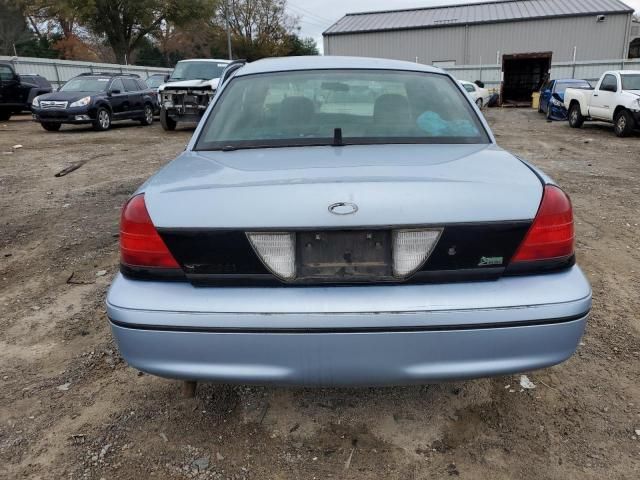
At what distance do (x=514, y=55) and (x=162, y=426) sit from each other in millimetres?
35871

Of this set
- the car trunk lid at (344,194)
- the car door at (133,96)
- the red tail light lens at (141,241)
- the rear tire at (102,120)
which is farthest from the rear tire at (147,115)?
the red tail light lens at (141,241)

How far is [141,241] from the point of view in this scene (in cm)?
197

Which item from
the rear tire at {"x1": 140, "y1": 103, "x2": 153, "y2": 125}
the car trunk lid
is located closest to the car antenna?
the car trunk lid

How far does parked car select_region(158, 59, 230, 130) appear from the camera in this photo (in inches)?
545

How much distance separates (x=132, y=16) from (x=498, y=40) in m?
26.1

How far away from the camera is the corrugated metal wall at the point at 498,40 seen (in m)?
33.4

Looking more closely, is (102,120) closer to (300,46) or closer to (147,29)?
(147,29)

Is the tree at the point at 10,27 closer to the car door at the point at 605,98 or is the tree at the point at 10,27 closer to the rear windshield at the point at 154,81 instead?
the rear windshield at the point at 154,81

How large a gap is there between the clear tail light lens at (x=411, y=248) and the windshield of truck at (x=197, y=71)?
14.2 m

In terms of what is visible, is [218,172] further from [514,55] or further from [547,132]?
[514,55]

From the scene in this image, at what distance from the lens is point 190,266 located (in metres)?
1.93

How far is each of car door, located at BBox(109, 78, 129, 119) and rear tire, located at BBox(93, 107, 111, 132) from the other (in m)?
0.21

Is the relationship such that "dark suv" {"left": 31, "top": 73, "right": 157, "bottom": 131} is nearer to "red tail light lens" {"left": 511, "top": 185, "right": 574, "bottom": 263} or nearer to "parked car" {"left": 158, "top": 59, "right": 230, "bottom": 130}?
"parked car" {"left": 158, "top": 59, "right": 230, "bottom": 130}

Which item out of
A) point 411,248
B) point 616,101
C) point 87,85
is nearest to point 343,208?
point 411,248
